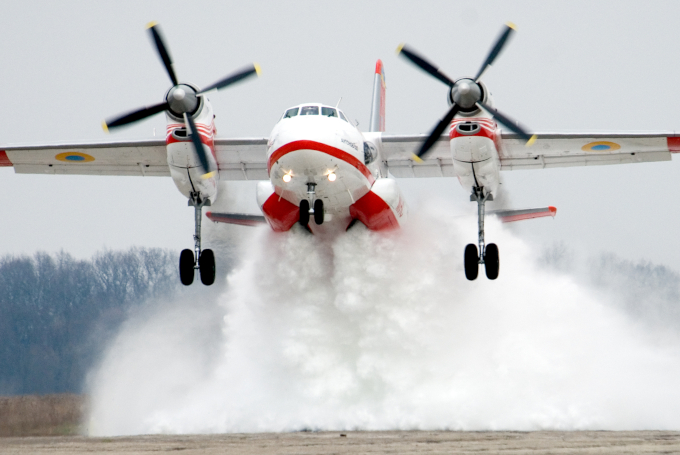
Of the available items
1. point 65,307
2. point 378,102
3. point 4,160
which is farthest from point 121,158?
point 65,307

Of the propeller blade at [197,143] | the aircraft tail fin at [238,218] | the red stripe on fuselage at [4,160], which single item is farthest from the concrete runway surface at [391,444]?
the red stripe on fuselage at [4,160]

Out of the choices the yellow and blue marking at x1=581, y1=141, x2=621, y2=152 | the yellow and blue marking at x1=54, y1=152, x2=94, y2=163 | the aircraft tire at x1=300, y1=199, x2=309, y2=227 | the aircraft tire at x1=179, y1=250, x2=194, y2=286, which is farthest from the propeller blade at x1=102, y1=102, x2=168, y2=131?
the yellow and blue marking at x1=581, y1=141, x2=621, y2=152

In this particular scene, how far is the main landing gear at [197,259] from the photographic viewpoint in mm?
16719

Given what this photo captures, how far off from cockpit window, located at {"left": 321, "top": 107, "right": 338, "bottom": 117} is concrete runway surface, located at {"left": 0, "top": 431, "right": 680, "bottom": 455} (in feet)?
19.5

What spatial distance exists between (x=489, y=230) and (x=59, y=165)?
10.6 m

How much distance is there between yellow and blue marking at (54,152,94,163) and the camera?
17652 mm

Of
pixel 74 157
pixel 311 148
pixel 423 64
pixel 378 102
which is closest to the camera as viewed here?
pixel 311 148

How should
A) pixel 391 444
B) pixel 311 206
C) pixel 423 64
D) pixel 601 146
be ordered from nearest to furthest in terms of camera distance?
1. pixel 391 444
2. pixel 311 206
3. pixel 423 64
4. pixel 601 146

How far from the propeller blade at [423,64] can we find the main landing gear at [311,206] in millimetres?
3299

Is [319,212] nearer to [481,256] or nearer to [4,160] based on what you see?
[481,256]

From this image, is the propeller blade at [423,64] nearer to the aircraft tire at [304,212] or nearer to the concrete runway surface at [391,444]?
the aircraft tire at [304,212]

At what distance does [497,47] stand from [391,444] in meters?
7.85

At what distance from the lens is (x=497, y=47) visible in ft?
51.1

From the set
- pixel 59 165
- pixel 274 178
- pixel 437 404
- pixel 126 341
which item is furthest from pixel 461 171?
pixel 126 341
